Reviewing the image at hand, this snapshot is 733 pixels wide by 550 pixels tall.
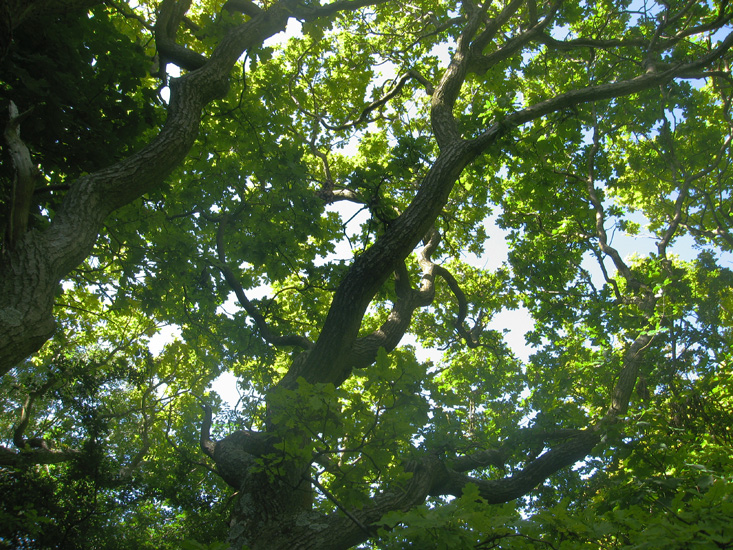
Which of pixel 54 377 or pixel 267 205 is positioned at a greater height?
pixel 267 205

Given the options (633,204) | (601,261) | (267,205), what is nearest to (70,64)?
(267,205)

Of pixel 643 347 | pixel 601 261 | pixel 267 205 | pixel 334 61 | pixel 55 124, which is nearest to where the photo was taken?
pixel 55 124

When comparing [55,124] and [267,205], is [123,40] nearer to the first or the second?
[55,124]

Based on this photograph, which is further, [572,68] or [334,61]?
[334,61]

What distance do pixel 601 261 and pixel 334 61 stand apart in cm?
857

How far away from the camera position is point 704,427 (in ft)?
18.9

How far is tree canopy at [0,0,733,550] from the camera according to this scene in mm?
3543

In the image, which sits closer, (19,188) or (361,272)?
(19,188)

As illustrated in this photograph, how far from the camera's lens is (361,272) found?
4.77m

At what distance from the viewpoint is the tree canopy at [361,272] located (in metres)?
3.54

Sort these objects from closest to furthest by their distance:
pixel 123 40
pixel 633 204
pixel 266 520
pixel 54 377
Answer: pixel 266 520, pixel 123 40, pixel 54 377, pixel 633 204

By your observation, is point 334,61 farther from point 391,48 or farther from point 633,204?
point 633,204

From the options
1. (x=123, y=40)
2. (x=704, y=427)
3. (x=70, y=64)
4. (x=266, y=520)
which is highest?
(x=123, y=40)

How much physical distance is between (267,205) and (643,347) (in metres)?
6.96
